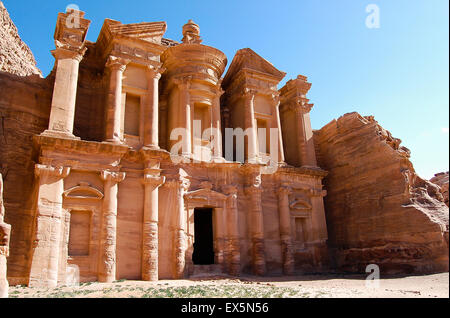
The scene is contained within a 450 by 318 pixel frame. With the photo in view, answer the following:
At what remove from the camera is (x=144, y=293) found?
1013 centimetres

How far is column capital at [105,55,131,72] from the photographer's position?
614 inches

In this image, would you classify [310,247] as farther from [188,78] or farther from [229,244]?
[188,78]

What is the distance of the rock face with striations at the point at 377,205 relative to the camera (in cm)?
1533

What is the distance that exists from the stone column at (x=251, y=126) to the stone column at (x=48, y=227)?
28.9 ft

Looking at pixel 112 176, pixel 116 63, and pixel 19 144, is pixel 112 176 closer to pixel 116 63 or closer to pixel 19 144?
pixel 19 144

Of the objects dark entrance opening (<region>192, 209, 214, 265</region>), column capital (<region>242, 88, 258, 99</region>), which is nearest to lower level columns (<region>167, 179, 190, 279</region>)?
dark entrance opening (<region>192, 209, 214, 265</region>)

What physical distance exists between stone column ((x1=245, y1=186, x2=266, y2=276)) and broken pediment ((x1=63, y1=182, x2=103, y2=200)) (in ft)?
23.1

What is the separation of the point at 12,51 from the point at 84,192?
35.6ft

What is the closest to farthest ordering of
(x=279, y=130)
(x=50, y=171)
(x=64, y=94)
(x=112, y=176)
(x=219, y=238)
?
(x=50, y=171), (x=112, y=176), (x=64, y=94), (x=219, y=238), (x=279, y=130)

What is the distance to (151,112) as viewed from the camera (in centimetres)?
1605

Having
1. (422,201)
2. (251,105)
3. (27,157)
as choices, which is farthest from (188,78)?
(422,201)

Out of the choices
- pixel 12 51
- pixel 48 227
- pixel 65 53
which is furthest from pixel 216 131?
pixel 12 51

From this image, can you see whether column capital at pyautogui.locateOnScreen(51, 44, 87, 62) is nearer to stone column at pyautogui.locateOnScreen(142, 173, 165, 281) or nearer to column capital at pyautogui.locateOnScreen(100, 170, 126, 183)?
column capital at pyautogui.locateOnScreen(100, 170, 126, 183)

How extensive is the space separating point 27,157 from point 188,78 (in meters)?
8.20
